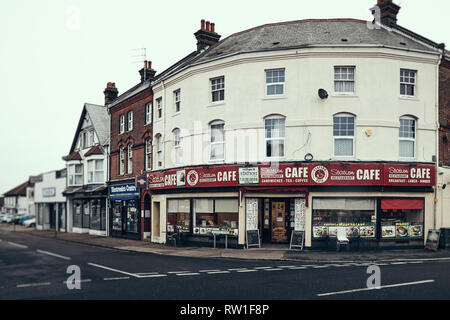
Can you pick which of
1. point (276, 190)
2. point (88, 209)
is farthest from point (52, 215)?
point (276, 190)

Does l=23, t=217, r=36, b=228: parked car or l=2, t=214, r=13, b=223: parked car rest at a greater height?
l=23, t=217, r=36, b=228: parked car

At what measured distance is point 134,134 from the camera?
1190 inches

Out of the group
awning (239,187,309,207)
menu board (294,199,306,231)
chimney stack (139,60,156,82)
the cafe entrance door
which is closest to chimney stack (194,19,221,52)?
chimney stack (139,60,156,82)

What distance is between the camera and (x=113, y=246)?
979 inches

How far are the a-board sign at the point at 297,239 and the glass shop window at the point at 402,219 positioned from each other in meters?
3.76

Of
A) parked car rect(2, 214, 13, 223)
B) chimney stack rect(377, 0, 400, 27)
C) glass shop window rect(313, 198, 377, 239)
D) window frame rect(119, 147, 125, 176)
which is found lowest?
parked car rect(2, 214, 13, 223)

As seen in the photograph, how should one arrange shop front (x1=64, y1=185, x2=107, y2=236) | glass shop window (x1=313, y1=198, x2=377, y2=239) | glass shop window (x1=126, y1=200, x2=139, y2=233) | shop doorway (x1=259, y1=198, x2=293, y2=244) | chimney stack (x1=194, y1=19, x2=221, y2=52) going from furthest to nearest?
shop front (x1=64, y1=185, x2=107, y2=236) → glass shop window (x1=126, y1=200, x2=139, y2=233) → chimney stack (x1=194, y1=19, x2=221, y2=52) → shop doorway (x1=259, y1=198, x2=293, y2=244) → glass shop window (x1=313, y1=198, x2=377, y2=239)

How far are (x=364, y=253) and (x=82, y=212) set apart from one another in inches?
1056

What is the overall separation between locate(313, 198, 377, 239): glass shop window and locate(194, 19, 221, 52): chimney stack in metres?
13.5

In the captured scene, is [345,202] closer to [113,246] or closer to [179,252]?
[179,252]

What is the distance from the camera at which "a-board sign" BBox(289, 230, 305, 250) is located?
20.0m

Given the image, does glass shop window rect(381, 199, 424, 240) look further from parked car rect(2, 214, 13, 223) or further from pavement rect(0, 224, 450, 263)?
parked car rect(2, 214, 13, 223)

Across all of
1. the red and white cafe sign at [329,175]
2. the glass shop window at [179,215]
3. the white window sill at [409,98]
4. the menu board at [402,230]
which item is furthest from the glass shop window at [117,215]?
the white window sill at [409,98]
